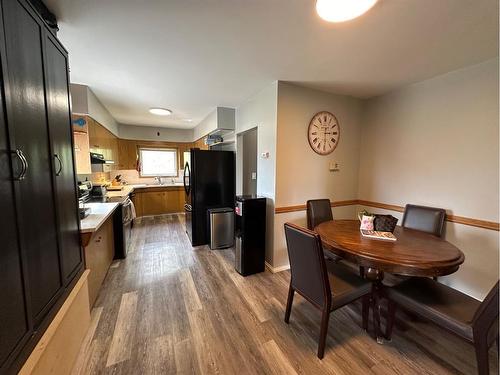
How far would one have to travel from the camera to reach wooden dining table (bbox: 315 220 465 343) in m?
1.40

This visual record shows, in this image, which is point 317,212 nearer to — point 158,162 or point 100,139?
point 100,139

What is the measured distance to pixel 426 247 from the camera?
1662mm

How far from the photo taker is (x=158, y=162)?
6047 mm

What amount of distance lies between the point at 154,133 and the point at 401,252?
19.5 feet

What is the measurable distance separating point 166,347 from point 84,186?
2.55 m

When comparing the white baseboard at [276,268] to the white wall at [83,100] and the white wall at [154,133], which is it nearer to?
the white wall at [83,100]

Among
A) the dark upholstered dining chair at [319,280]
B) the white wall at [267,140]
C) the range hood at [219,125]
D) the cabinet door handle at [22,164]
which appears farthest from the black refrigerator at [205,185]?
the cabinet door handle at [22,164]

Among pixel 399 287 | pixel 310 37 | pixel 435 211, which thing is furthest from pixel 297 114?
pixel 399 287

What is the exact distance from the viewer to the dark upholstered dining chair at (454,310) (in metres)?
1.16

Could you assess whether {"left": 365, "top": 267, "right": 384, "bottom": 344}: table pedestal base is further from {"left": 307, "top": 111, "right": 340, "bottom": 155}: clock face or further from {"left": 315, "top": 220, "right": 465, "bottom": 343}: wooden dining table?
{"left": 307, "top": 111, "right": 340, "bottom": 155}: clock face

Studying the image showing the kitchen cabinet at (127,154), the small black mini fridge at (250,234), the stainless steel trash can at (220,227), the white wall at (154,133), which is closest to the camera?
the small black mini fridge at (250,234)

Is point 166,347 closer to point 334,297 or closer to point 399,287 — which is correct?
point 334,297

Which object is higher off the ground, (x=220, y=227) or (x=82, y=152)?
(x=82, y=152)

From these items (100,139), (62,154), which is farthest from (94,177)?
(62,154)
